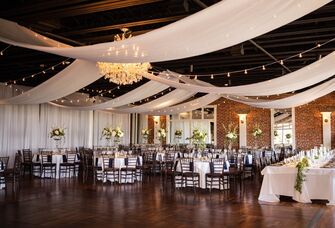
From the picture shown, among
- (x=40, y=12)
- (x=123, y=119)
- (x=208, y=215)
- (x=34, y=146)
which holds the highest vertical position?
(x=40, y=12)

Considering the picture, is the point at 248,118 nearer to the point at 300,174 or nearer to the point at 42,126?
the point at 42,126

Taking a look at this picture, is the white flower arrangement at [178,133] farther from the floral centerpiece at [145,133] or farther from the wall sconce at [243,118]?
the wall sconce at [243,118]

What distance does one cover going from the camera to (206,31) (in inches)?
189

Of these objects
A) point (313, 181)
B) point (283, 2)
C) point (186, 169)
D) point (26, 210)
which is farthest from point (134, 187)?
point (283, 2)

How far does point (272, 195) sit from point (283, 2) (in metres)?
4.60

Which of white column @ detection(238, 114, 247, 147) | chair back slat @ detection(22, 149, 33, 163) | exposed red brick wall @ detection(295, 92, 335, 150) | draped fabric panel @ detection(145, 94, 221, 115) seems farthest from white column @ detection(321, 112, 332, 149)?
chair back slat @ detection(22, 149, 33, 163)

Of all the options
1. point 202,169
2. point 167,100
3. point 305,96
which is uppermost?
point 167,100

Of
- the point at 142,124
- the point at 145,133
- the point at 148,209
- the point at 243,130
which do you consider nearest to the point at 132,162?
the point at 148,209

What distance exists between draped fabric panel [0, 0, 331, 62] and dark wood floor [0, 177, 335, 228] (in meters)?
2.54

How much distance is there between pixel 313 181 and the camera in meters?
7.56

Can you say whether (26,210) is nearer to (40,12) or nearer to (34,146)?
(40,12)

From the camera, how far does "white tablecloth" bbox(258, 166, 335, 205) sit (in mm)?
7426

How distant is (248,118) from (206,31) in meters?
13.9

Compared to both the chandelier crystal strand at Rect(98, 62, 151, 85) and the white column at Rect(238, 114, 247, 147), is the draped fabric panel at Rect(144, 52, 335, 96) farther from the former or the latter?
the white column at Rect(238, 114, 247, 147)
